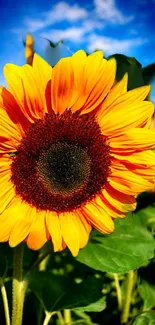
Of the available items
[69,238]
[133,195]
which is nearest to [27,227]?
[69,238]

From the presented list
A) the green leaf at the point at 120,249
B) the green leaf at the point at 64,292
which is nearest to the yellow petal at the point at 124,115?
the green leaf at the point at 120,249

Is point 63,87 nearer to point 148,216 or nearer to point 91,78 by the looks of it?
point 91,78

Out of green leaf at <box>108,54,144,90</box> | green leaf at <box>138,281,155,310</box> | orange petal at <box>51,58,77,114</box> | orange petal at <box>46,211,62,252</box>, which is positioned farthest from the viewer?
green leaf at <box>138,281,155,310</box>

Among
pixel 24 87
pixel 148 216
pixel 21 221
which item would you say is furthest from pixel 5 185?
pixel 148 216

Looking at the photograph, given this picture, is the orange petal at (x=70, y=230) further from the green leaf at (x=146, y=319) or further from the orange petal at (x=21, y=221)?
the green leaf at (x=146, y=319)

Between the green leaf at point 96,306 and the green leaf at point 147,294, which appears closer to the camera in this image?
the green leaf at point 96,306

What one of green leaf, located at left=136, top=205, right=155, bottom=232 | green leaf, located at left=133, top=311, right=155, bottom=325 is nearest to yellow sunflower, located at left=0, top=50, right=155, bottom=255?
green leaf, located at left=136, top=205, right=155, bottom=232

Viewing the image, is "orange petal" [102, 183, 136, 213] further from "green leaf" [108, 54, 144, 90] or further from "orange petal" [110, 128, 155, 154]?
"green leaf" [108, 54, 144, 90]
